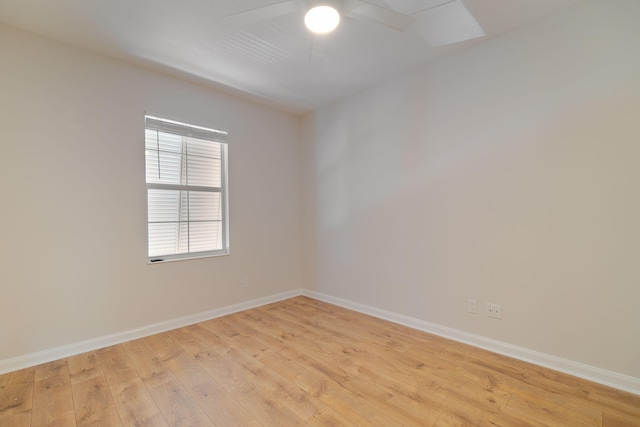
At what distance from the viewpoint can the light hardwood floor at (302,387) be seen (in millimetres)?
1620

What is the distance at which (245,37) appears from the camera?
231 cm

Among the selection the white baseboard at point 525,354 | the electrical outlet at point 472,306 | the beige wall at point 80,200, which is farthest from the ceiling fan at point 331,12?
the white baseboard at point 525,354

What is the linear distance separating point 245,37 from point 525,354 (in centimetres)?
334

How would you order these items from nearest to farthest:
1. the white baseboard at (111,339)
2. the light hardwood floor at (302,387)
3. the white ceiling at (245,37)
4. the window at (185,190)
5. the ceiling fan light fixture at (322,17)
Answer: the light hardwood floor at (302,387)
the ceiling fan light fixture at (322,17)
the white ceiling at (245,37)
the white baseboard at (111,339)
the window at (185,190)

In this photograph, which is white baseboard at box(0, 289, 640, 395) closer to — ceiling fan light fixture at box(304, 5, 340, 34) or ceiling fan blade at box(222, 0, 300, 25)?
ceiling fan light fixture at box(304, 5, 340, 34)

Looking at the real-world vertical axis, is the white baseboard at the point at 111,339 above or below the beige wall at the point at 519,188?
below

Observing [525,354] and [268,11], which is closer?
[268,11]

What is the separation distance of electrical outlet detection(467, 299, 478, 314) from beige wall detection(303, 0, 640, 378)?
39mm

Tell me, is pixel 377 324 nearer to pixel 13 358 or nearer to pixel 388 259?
pixel 388 259

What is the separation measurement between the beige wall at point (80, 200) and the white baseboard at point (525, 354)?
6.66ft

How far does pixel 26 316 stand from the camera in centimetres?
220

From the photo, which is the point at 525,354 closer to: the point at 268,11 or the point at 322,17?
the point at 322,17

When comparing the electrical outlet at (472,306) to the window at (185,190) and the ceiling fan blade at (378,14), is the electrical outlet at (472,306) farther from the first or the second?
the window at (185,190)

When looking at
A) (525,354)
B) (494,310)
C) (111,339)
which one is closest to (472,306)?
(494,310)
